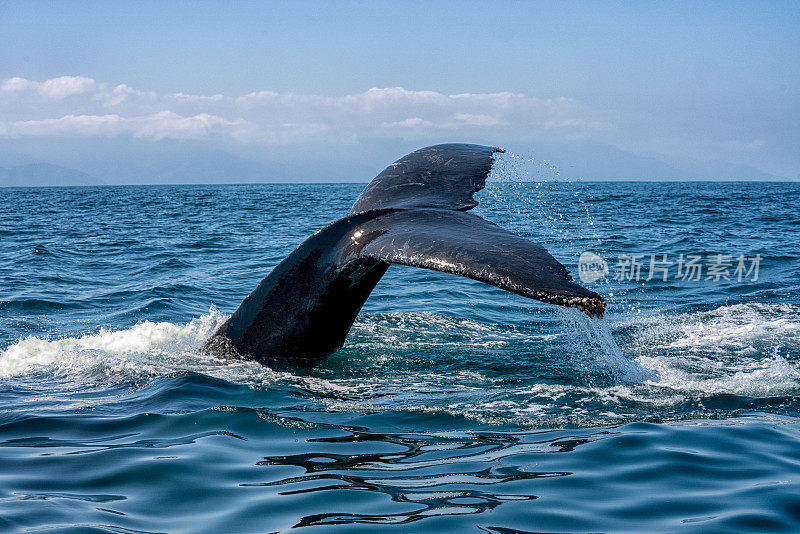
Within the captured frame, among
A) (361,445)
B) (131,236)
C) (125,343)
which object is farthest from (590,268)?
(131,236)

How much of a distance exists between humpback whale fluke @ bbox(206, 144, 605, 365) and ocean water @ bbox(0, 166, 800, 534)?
0.95 feet

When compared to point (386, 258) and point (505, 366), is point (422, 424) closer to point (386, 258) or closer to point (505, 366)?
point (386, 258)

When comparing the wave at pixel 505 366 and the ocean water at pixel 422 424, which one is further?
the wave at pixel 505 366

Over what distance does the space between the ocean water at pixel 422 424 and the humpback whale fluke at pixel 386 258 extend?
0.29 metres

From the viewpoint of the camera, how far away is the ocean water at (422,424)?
11.7ft

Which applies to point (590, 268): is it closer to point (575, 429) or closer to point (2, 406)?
point (575, 429)

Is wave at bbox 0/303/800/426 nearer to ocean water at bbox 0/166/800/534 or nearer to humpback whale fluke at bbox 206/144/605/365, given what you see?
ocean water at bbox 0/166/800/534

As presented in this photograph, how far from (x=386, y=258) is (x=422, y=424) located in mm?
1176

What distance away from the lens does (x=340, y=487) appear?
3.82 m

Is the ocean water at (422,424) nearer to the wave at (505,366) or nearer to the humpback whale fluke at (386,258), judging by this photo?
the wave at (505,366)

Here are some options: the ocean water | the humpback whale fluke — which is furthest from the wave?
the humpback whale fluke

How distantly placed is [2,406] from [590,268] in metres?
11.4

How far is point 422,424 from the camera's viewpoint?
4895 mm

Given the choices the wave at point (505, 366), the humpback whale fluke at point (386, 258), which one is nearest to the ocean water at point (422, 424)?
the wave at point (505, 366)
